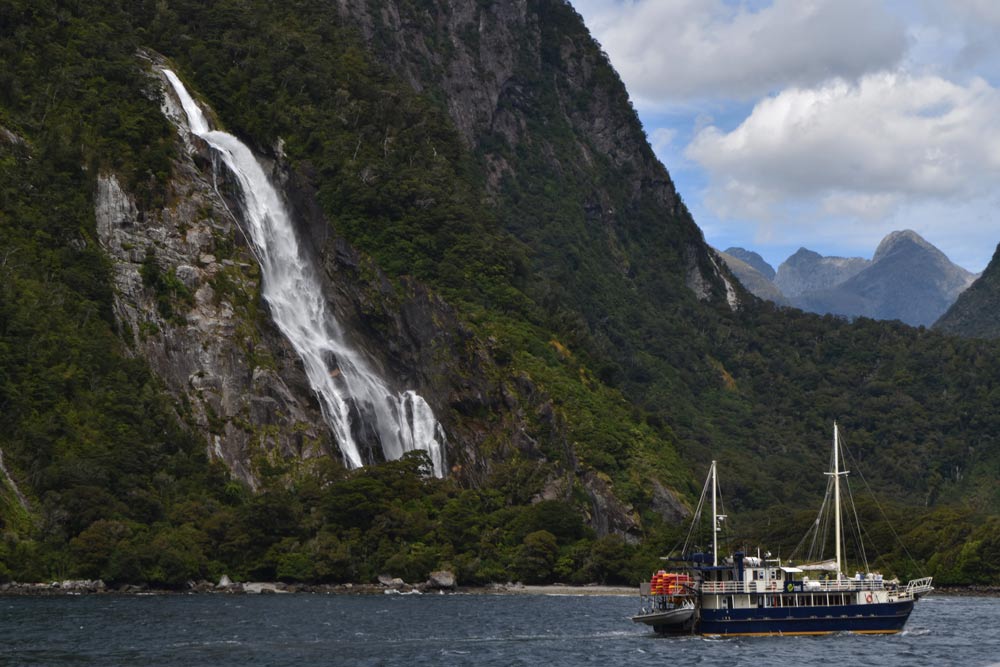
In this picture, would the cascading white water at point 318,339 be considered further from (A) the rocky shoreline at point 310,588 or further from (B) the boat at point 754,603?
(B) the boat at point 754,603

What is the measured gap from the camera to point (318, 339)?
155500 millimetres

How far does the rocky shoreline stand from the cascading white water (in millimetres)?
20576

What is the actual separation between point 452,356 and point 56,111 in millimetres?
54005

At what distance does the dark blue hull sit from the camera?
85875 millimetres

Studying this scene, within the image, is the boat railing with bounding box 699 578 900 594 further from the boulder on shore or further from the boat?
the boulder on shore

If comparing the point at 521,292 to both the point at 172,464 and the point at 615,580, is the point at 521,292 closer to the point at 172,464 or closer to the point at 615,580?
the point at 615,580

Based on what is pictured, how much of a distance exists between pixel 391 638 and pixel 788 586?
1017 inches

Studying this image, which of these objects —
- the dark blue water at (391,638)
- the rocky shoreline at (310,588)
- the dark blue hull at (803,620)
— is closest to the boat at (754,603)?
the dark blue hull at (803,620)

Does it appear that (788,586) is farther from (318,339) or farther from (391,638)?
(318,339)

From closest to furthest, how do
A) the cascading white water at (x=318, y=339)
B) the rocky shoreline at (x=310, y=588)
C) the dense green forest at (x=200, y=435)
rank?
the rocky shoreline at (x=310, y=588), the dense green forest at (x=200, y=435), the cascading white water at (x=318, y=339)

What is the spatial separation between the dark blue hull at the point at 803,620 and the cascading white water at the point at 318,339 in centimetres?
6532

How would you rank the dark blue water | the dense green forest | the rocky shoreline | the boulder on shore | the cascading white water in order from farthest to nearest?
the cascading white water < the boulder on shore < the dense green forest < the rocky shoreline < the dark blue water

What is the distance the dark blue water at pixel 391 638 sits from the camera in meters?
71.2

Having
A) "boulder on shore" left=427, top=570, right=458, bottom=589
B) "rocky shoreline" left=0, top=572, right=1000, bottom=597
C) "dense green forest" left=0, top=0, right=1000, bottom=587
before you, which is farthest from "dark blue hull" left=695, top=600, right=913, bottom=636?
"dense green forest" left=0, top=0, right=1000, bottom=587
